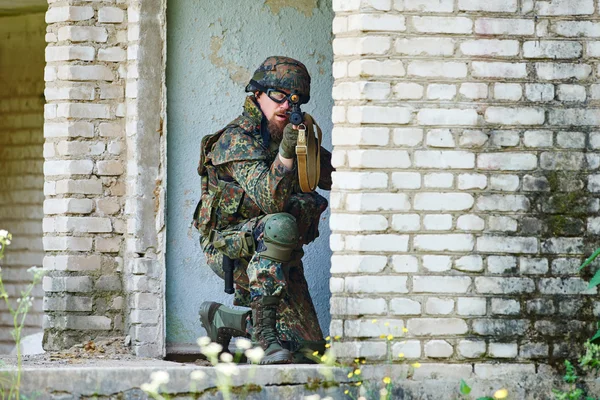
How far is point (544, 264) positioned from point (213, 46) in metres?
2.63

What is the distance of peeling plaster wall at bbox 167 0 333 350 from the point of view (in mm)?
7348

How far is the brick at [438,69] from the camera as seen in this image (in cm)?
574

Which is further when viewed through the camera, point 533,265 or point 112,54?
point 112,54

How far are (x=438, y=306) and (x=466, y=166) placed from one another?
2.16 feet

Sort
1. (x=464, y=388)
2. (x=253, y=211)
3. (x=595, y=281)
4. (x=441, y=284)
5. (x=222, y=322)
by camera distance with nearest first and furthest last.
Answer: (x=464, y=388)
(x=595, y=281)
(x=441, y=284)
(x=253, y=211)
(x=222, y=322)

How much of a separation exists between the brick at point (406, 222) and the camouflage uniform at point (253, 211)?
688 millimetres

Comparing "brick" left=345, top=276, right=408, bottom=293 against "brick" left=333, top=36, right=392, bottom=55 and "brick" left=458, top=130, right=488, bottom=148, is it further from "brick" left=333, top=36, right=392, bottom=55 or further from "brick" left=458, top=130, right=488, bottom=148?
"brick" left=333, top=36, right=392, bottom=55

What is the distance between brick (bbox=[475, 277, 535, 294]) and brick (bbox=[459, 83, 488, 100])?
84cm

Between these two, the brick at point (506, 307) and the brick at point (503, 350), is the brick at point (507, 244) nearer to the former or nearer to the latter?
the brick at point (506, 307)

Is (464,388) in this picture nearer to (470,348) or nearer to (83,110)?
(470,348)

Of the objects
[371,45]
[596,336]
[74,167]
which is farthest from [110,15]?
[596,336]

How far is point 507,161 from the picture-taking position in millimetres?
5797

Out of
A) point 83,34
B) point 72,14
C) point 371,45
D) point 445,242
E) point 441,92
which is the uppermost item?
point 72,14

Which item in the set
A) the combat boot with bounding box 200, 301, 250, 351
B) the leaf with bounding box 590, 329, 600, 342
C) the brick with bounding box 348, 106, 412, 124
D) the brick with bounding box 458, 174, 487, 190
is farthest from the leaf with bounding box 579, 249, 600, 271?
the combat boot with bounding box 200, 301, 250, 351
